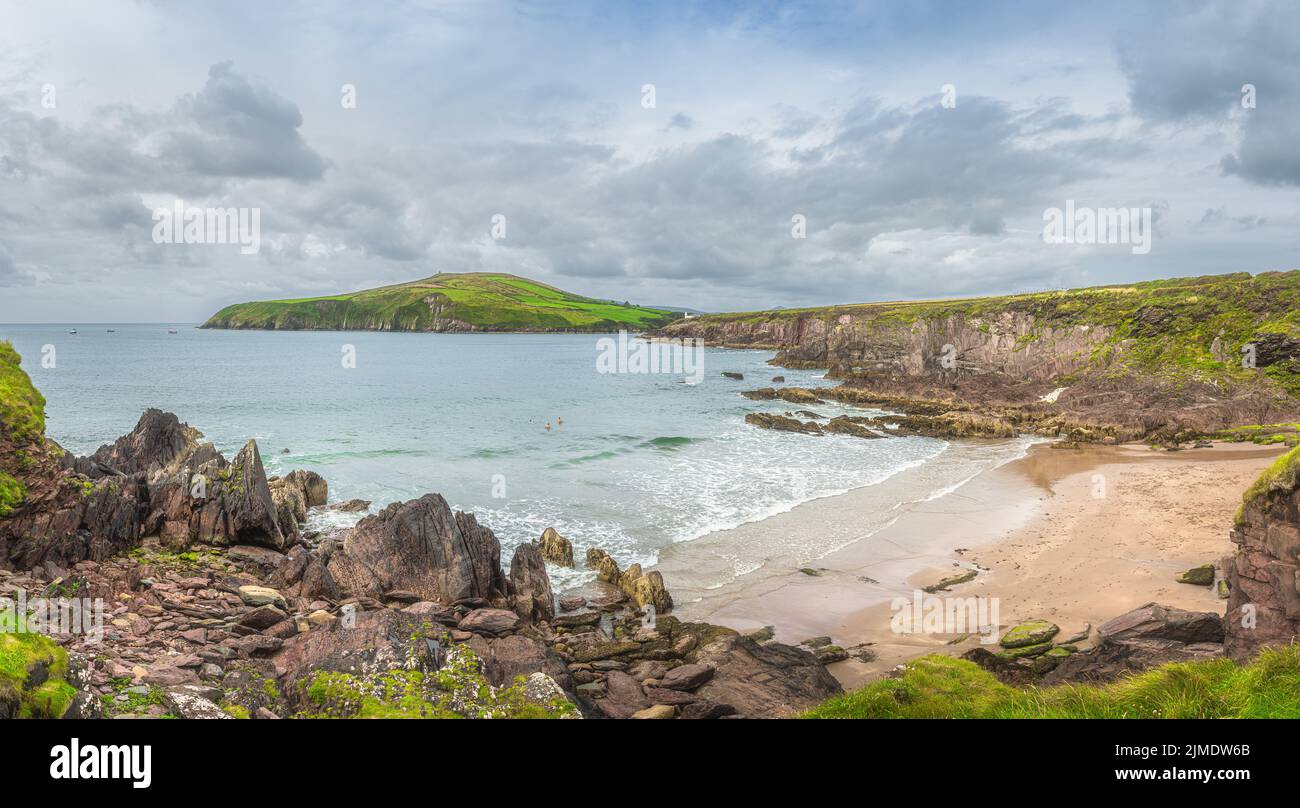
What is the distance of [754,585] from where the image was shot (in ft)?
71.6

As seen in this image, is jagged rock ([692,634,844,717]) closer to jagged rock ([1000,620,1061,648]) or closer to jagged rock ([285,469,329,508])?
jagged rock ([1000,620,1061,648])

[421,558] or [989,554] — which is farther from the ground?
[421,558]

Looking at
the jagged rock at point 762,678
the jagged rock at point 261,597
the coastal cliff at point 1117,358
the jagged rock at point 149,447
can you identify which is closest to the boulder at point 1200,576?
the jagged rock at point 762,678

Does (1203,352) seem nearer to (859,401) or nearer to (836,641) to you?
(859,401)

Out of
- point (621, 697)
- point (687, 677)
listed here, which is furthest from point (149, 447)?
point (687, 677)

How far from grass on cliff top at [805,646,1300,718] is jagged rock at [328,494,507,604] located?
1206 cm

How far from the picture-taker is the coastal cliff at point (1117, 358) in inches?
2005

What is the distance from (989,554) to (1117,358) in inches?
2187

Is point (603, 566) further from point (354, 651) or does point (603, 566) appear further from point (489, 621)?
point (354, 651)

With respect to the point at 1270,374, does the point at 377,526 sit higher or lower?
lower

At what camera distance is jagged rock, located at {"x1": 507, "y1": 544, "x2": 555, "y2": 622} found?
18.8 meters

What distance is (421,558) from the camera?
19344mm
